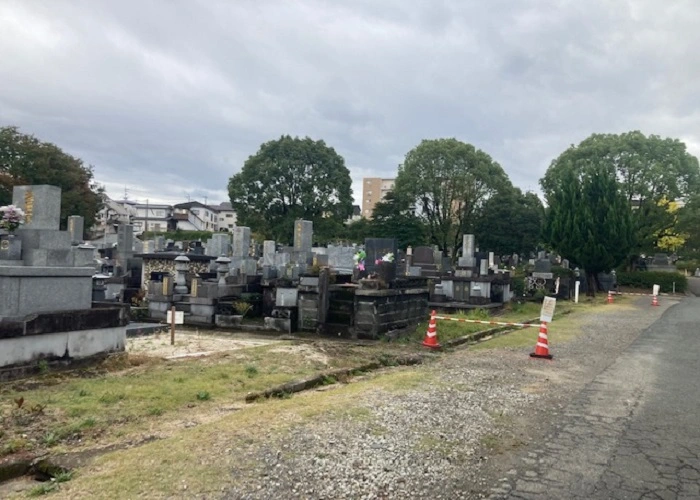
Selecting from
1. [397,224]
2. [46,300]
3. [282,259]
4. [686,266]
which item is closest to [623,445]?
[46,300]

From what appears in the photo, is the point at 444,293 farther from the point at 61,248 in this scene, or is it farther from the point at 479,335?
the point at 61,248

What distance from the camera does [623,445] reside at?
17.3ft

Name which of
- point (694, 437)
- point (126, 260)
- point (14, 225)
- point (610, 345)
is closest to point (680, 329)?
point (610, 345)

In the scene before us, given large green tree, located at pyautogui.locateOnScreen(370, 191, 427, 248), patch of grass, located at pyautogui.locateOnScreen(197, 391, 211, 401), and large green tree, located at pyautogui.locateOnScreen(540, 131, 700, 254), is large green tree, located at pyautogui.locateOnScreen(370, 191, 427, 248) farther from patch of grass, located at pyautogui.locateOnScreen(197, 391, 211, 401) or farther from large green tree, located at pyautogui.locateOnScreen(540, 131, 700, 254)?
patch of grass, located at pyautogui.locateOnScreen(197, 391, 211, 401)

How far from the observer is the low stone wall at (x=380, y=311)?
12.8 meters

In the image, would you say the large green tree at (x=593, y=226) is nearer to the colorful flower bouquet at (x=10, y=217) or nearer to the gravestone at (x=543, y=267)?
the gravestone at (x=543, y=267)

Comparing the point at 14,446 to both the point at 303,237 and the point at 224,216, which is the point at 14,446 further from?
the point at 224,216

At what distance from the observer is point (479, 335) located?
13867 mm

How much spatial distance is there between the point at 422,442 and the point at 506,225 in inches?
1637

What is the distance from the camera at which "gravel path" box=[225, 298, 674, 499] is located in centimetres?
406

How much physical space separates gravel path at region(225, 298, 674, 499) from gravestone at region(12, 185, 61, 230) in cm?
555

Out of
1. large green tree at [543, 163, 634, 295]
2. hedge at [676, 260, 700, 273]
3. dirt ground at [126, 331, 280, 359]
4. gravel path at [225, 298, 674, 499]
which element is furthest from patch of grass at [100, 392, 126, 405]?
hedge at [676, 260, 700, 273]

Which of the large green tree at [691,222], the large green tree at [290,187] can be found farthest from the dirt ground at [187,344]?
the large green tree at [691,222]

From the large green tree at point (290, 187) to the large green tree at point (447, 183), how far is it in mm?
5466
